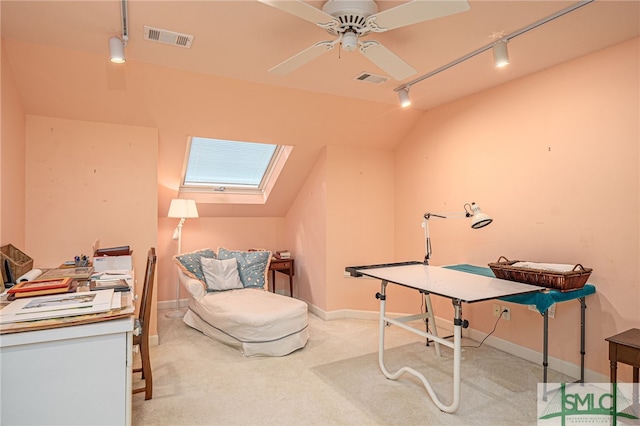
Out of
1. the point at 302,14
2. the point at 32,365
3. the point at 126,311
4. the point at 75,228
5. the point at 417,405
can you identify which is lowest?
the point at 417,405

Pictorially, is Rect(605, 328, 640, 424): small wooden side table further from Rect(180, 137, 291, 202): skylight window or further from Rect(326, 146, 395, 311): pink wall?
Rect(180, 137, 291, 202): skylight window

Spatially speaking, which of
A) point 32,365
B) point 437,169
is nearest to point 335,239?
point 437,169

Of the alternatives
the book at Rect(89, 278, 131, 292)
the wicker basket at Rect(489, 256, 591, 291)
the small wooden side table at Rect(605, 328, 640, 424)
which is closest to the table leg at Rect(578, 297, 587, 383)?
the wicker basket at Rect(489, 256, 591, 291)

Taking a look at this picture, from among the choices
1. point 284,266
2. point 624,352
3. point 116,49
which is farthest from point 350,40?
point 284,266

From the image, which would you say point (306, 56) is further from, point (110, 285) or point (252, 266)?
point (252, 266)

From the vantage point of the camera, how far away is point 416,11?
1623 millimetres

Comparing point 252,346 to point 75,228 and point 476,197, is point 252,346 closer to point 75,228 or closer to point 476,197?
point 75,228

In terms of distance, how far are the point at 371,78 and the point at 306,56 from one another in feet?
3.71

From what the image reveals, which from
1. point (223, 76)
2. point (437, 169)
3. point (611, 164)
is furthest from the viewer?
point (437, 169)

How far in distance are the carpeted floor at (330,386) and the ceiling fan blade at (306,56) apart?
2.09 metres

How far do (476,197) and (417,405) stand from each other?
1.97 m

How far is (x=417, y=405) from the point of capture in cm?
237

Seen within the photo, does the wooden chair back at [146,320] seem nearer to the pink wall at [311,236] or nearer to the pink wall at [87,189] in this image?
the pink wall at [87,189]

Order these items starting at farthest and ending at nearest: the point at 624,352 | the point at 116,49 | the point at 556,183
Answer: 1. the point at 556,183
2. the point at 116,49
3. the point at 624,352
